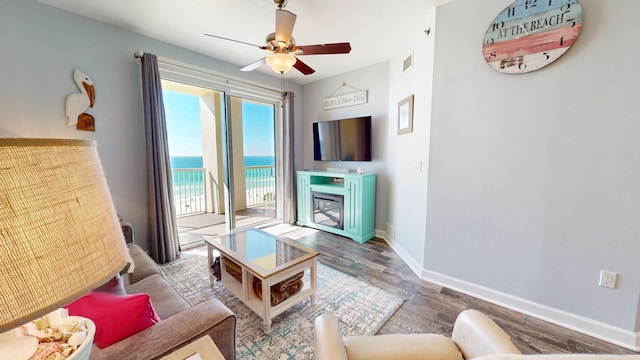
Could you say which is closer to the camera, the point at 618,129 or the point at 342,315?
the point at 618,129

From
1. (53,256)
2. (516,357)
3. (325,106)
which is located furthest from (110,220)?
(325,106)

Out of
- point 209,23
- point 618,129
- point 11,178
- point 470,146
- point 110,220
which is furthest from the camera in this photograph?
point 209,23

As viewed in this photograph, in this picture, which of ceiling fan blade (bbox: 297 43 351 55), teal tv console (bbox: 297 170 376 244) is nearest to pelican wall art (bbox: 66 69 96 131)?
ceiling fan blade (bbox: 297 43 351 55)

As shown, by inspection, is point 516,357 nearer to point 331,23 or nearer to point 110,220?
point 110,220

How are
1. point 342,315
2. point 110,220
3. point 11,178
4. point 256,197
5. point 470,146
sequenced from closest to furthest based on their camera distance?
point 11,178 → point 110,220 → point 342,315 → point 470,146 → point 256,197

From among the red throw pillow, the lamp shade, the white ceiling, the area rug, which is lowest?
the area rug

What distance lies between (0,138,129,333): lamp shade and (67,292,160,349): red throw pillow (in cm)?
59

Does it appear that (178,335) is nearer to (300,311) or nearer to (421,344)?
(421,344)

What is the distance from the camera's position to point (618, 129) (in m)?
1.54

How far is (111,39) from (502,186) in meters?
3.96

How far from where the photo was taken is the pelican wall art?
7.25 ft

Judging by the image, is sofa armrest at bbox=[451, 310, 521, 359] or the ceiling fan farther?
the ceiling fan

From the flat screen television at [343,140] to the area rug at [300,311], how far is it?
70.3 inches

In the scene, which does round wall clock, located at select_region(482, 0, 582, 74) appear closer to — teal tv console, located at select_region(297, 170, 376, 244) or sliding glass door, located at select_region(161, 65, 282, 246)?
teal tv console, located at select_region(297, 170, 376, 244)
